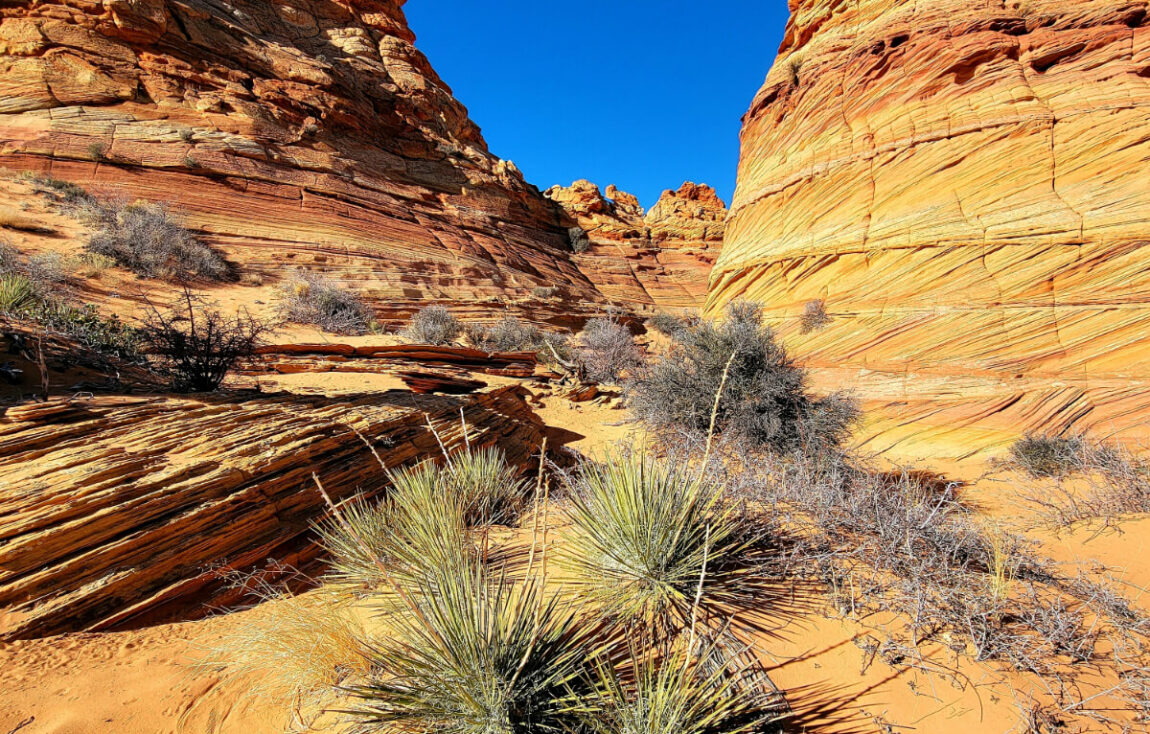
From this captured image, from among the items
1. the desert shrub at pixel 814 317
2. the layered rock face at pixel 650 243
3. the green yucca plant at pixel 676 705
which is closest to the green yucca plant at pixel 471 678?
the green yucca plant at pixel 676 705

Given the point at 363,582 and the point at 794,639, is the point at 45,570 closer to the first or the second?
the point at 363,582

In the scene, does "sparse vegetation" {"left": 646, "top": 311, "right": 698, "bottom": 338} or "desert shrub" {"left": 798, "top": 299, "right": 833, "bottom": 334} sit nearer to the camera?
"desert shrub" {"left": 798, "top": 299, "right": 833, "bottom": 334}

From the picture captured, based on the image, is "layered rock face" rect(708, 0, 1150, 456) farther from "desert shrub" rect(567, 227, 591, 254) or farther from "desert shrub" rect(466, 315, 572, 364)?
"desert shrub" rect(567, 227, 591, 254)

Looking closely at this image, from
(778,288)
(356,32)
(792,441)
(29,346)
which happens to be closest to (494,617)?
(29,346)

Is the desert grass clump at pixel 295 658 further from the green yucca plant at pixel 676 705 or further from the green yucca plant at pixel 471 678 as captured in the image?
the green yucca plant at pixel 676 705

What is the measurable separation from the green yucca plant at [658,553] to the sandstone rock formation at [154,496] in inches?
56.6

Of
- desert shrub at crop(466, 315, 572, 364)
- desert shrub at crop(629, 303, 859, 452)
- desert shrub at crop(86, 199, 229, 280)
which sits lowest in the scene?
desert shrub at crop(629, 303, 859, 452)

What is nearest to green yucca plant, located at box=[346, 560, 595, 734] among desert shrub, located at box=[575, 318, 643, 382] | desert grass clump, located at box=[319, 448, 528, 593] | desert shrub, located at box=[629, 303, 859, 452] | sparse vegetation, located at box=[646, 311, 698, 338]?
desert grass clump, located at box=[319, 448, 528, 593]

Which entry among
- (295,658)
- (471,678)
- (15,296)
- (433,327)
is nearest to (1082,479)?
(471,678)

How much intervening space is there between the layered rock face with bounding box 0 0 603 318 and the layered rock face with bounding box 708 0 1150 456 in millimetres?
11323

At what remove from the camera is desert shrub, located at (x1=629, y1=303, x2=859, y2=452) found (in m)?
6.14

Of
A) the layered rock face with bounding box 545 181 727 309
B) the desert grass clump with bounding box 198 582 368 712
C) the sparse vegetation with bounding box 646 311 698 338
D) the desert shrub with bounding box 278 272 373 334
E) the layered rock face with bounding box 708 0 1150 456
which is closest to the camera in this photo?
the desert grass clump with bounding box 198 582 368 712

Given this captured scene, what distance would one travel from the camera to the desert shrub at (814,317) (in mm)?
9609

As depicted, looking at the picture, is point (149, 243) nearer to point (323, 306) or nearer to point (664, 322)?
point (323, 306)
